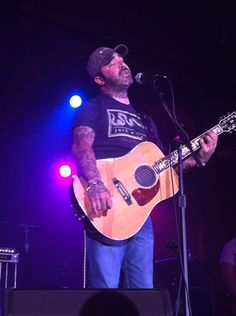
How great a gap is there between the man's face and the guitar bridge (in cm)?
88

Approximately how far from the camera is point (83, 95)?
7.38 meters

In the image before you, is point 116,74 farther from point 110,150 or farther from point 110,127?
point 110,150

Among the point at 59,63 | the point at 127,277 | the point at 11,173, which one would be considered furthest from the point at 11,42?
the point at 127,277

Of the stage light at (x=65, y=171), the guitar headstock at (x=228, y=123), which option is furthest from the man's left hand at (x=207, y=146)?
the stage light at (x=65, y=171)

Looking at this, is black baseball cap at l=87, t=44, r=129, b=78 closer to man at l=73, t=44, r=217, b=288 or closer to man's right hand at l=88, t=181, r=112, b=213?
man at l=73, t=44, r=217, b=288

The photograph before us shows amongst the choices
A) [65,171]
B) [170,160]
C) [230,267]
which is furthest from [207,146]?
[65,171]

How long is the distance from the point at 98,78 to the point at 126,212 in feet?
4.02

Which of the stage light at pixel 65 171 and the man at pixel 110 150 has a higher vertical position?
the stage light at pixel 65 171

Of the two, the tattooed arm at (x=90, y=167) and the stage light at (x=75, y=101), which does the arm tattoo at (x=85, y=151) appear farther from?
the stage light at (x=75, y=101)

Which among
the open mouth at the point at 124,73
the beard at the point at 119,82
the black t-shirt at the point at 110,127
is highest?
the open mouth at the point at 124,73

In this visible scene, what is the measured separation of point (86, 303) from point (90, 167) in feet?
3.18

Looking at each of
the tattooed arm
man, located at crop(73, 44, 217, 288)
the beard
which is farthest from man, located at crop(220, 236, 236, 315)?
the tattooed arm

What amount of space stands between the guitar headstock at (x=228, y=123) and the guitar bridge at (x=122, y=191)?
3.34 feet

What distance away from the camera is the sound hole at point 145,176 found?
11.5 ft
